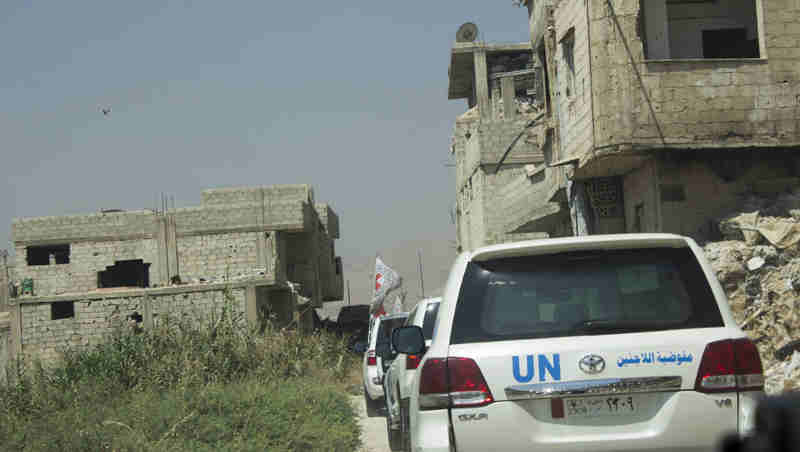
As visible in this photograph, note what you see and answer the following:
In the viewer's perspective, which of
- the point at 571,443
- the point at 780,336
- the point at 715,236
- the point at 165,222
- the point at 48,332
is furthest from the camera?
the point at 165,222

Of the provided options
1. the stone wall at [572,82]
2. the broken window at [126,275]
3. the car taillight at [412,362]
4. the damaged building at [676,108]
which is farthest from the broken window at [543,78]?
the broken window at [126,275]

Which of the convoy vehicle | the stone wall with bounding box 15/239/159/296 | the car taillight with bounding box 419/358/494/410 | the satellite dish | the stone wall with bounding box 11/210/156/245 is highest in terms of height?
the satellite dish

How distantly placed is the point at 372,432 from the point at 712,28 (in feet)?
37.1

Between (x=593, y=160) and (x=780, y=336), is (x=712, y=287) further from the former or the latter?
(x=593, y=160)

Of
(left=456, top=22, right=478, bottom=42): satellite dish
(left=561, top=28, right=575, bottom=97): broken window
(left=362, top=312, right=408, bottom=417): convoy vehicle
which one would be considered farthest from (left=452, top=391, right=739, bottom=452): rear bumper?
(left=456, top=22, right=478, bottom=42): satellite dish

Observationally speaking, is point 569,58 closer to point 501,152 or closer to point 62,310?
point 501,152

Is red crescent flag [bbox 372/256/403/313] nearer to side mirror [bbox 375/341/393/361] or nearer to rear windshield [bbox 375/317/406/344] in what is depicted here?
rear windshield [bbox 375/317/406/344]

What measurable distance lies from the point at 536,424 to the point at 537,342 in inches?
14.7

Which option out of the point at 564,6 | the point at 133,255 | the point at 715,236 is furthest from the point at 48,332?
the point at 715,236

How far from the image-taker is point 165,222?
37.0 meters

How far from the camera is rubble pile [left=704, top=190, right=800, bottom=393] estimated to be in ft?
40.1

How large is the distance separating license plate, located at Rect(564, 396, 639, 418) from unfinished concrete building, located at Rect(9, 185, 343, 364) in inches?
1146

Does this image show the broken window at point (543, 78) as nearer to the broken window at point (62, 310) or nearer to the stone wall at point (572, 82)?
the stone wall at point (572, 82)

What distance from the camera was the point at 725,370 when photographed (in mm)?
4273
